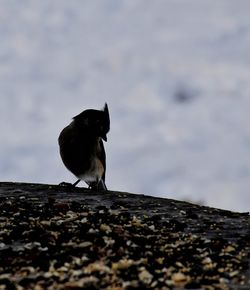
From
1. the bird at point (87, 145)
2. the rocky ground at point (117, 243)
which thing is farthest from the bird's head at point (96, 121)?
the rocky ground at point (117, 243)

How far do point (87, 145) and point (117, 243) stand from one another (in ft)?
11.9

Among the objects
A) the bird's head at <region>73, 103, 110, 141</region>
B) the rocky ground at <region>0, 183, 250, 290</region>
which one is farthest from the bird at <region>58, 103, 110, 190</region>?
the rocky ground at <region>0, 183, 250, 290</region>

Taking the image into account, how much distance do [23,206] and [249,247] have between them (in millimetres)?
2572

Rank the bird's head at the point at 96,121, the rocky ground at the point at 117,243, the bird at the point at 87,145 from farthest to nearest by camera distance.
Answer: the bird at the point at 87,145 < the bird's head at the point at 96,121 < the rocky ground at the point at 117,243

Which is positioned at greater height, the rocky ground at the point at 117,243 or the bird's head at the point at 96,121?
the bird's head at the point at 96,121

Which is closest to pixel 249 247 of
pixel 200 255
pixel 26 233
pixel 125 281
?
pixel 200 255

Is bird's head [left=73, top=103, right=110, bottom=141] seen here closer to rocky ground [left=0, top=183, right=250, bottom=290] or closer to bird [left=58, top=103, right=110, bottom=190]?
bird [left=58, top=103, right=110, bottom=190]

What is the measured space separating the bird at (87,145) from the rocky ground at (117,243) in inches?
45.1

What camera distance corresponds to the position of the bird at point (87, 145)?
8.92 meters

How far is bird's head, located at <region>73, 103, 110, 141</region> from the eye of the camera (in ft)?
28.9

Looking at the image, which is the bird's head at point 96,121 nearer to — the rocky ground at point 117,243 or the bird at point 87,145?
the bird at point 87,145

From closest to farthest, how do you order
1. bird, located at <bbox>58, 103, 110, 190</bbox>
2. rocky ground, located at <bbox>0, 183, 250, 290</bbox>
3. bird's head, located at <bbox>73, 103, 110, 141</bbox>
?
rocky ground, located at <bbox>0, 183, 250, 290</bbox> < bird's head, located at <bbox>73, 103, 110, 141</bbox> < bird, located at <bbox>58, 103, 110, 190</bbox>

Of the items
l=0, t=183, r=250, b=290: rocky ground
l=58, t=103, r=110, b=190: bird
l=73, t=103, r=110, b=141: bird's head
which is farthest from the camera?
l=58, t=103, r=110, b=190: bird

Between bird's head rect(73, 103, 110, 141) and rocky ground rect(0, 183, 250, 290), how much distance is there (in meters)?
1.06
